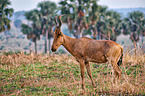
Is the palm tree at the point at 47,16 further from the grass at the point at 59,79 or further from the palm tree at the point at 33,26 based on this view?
the grass at the point at 59,79

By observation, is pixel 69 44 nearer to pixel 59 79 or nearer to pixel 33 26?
pixel 59 79

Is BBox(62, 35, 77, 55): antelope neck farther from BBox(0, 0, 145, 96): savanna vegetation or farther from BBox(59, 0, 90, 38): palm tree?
BBox(59, 0, 90, 38): palm tree

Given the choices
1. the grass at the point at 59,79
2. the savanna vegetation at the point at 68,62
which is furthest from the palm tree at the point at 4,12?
the grass at the point at 59,79

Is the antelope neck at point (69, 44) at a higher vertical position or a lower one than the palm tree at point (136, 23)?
higher

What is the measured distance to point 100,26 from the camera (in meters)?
36.4

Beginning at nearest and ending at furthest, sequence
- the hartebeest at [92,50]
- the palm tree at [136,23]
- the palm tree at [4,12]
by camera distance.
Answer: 1. the hartebeest at [92,50]
2. the palm tree at [4,12]
3. the palm tree at [136,23]

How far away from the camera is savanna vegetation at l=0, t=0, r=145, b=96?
17.7ft

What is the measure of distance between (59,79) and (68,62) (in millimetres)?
2752

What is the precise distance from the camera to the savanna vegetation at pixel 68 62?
5.40m

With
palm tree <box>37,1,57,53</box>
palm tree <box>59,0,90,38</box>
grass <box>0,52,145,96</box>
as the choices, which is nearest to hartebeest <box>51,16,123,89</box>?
grass <box>0,52,145,96</box>

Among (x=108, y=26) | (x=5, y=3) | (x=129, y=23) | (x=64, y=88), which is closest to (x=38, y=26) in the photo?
(x=5, y=3)

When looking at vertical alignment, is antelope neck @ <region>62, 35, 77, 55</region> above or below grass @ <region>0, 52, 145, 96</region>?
above

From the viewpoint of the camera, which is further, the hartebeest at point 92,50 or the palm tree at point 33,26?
the palm tree at point 33,26

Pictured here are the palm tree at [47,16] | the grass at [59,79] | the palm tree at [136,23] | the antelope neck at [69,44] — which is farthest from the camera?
the palm tree at [136,23]
